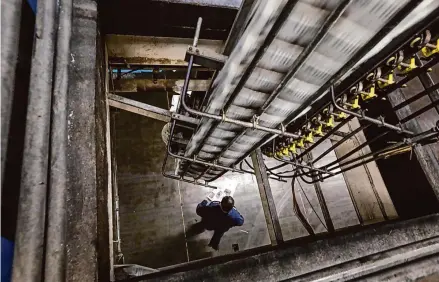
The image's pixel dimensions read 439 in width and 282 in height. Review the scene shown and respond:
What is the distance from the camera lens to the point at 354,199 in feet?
22.6

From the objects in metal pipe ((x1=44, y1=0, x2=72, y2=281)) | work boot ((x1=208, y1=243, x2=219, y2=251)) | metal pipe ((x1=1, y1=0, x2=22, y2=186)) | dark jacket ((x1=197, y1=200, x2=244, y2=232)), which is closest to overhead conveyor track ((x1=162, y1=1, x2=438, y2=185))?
metal pipe ((x1=44, y1=0, x2=72, y2=281))

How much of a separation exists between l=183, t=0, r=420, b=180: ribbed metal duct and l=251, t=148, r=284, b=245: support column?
162 centimetres

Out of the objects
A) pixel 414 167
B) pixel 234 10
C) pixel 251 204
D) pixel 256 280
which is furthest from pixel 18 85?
pixel 251 204

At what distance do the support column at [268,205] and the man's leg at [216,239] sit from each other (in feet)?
7.66

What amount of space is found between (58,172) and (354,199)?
7.40 metres

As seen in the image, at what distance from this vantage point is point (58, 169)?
5.10ft

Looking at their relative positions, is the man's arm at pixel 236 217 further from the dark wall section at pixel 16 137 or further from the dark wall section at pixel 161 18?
the dark wall section at pixel 16 137

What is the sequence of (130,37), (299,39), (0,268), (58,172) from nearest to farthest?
(0,268)
(58,172)
(299,39)
(130,37)

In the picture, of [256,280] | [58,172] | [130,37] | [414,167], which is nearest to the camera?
[58,172]

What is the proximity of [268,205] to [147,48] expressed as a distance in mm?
3244

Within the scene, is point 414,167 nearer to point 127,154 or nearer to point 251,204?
point 251,204

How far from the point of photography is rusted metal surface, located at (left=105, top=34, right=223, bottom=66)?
350 cm

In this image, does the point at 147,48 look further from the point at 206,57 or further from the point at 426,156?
the point at 426,156

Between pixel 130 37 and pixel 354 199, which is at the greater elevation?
pixel 130 37
